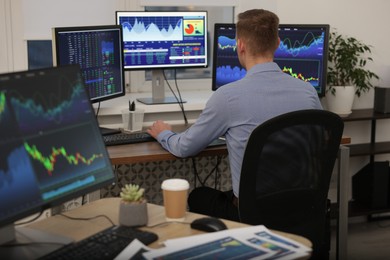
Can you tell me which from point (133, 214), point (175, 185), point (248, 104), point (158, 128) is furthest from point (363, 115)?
point (133, 214)

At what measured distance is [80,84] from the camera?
76.0 inches

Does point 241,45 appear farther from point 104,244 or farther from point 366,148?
point 366,148

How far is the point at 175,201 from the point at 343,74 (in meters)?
2.42

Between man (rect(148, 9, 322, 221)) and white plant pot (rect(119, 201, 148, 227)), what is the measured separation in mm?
735

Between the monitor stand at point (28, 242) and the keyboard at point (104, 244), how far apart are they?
4 centimetres

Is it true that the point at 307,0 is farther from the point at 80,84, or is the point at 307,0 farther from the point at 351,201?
the point at 80,84

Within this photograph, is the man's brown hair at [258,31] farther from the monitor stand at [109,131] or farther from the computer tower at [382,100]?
the computer tower at [382,100]

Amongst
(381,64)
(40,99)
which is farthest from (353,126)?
(40,99)

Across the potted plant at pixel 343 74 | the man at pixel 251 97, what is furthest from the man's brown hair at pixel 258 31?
the potted plant at pixel 343 74

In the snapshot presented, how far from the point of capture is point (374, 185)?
4164mm

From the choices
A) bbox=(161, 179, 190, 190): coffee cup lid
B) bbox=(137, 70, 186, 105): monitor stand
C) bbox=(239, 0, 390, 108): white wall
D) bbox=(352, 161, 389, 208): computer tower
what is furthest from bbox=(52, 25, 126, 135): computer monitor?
bbox=(352, 161, 389, 208): computer tower

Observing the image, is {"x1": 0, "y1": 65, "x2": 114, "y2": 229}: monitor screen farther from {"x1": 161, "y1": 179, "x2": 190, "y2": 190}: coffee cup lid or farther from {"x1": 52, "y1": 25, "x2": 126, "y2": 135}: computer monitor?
{"x1": 52, "y1": 25, "x2": 126, "y2": 135}: computer monitor

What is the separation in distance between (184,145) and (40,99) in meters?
1.07

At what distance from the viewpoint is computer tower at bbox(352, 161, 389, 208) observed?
13.6 feet
